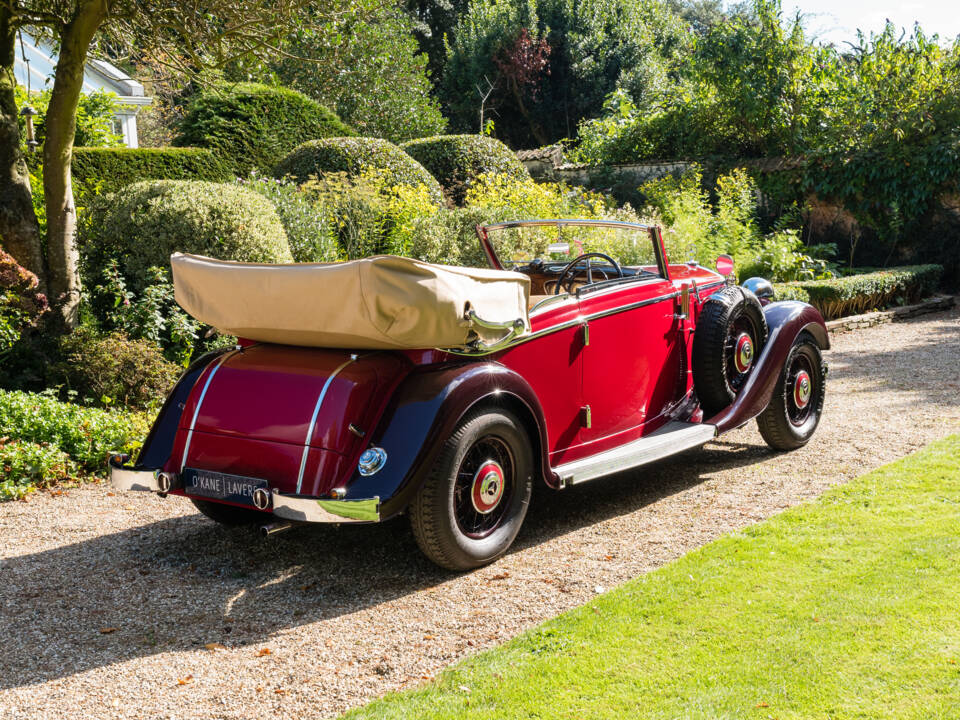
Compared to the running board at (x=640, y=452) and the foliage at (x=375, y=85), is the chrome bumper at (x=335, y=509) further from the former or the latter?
the foliage at (x=375, y=85)

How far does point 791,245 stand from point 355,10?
700 centimetres

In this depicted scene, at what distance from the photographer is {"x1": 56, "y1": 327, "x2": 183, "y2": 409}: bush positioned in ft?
22.7

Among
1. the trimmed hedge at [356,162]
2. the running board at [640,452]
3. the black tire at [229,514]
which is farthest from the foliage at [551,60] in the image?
the black tire at [229,514]

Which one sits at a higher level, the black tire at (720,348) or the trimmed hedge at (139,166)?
the trimmed hedge at (139,166)

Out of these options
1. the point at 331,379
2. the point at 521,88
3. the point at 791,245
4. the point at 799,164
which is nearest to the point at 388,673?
the point at 331,379

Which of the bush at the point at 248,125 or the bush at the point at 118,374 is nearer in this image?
the bush at the point at 118,374

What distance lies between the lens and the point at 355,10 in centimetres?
985

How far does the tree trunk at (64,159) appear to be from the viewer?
24.9 feet

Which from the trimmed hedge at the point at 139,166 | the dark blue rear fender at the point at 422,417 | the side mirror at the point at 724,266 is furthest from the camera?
the trimmed hedge at the point at 139,166

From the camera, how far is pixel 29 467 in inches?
227

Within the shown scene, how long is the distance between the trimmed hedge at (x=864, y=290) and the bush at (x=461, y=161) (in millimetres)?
5008

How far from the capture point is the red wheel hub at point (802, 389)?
610cm

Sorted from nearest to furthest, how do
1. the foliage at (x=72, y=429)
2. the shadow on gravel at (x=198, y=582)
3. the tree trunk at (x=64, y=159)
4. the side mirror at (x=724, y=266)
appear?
the shadow on gravel at (x=198, y=582), the foliage at (x=72, y=429), the side mirror at (x=724, y=266), the tree trunk at (x=64, y=159)

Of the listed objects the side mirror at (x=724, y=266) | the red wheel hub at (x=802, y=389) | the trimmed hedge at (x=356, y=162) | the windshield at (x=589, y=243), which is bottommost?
the red wheel hub at (x=802, y=389)
